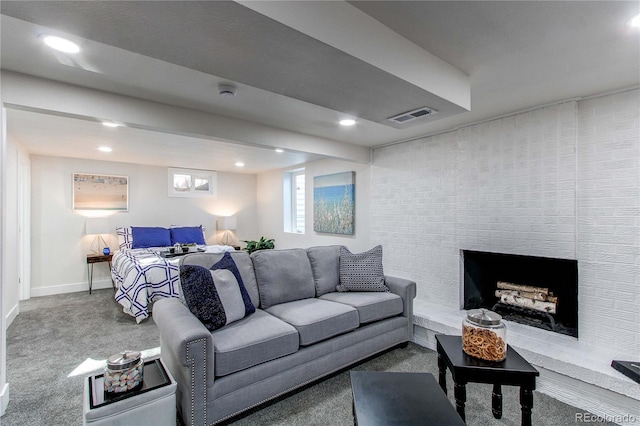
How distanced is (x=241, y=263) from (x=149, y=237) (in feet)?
12.0

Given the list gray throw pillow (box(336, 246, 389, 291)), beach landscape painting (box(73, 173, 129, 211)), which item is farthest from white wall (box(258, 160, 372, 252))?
beach landscape painting (box(73, 173, 129, 211))

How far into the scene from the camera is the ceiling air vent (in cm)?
227

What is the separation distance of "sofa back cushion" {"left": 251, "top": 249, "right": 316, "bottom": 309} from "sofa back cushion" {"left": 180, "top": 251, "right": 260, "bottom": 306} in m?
0.05

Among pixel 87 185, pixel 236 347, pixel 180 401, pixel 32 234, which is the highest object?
pixel 87 185

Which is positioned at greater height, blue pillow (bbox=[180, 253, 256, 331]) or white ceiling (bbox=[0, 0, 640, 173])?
white ceiling (bbox=[0, 0, 640, 173])

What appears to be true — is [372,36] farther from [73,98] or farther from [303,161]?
[303,161]

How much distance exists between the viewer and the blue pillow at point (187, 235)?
5824 mm

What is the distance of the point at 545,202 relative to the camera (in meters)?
2.77

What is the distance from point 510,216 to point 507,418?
180 centimetres

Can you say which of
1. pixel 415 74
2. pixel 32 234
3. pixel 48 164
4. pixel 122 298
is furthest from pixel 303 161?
pixel 32 234

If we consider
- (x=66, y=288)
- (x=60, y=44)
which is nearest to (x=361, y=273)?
(x=60, y=44)

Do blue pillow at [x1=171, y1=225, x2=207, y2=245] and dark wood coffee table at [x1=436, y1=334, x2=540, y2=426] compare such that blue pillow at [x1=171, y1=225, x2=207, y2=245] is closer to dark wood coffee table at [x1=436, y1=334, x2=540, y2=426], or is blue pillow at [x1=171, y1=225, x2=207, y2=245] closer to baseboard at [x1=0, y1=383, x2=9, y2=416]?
baseboard at [x1=0, y1=383, x2=9, y2=416]

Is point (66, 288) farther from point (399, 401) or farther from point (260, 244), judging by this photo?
point (399, 401)

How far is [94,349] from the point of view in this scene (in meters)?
2.97
